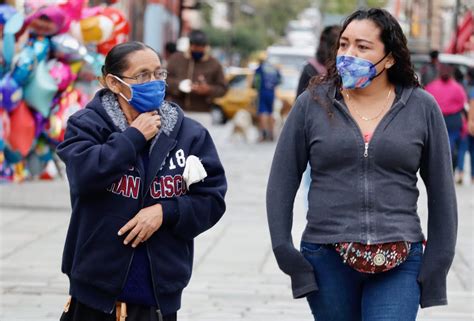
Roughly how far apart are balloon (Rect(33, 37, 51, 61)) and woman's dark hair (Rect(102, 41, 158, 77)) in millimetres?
9360

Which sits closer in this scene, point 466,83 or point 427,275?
point 427,275

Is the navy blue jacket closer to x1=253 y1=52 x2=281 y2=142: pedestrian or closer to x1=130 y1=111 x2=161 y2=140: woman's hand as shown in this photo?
x1=130 y1=111 x2=161 y2=140: woman's hand

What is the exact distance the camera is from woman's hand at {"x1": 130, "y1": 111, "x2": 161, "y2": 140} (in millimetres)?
4664

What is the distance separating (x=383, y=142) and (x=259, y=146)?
21126 mm

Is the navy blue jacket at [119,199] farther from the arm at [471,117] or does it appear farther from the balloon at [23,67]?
the arm at [471,117]

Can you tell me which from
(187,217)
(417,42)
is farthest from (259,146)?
(187,217)

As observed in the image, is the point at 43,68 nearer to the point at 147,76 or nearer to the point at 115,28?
the point at 115,28

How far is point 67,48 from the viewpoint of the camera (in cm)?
1427

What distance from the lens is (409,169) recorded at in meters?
4.64

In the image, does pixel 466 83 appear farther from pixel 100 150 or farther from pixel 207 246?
pixel 100 150

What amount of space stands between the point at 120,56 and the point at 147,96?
0.21 meters

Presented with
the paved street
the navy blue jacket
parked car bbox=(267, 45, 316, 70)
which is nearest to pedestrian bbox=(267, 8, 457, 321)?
the navy blue jacket

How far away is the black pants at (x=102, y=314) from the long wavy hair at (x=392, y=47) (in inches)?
39.7

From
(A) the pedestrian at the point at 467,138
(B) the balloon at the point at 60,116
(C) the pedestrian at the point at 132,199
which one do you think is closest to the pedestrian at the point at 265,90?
(A) the pedestrian at the point at 467,138
